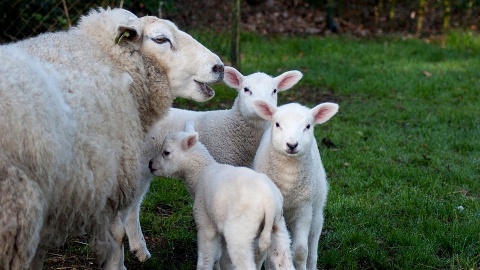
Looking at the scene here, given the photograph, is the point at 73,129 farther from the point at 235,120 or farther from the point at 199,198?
the point at 235,120

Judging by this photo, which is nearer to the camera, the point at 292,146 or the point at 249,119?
the point at 292,146

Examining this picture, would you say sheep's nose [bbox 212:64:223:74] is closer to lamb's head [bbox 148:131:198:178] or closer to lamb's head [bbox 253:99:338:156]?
lamb's head [bbox 253:99:338:156]

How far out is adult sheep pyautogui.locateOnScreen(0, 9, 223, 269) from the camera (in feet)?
10.4

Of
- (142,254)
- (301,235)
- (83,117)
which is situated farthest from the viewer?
(142,254)

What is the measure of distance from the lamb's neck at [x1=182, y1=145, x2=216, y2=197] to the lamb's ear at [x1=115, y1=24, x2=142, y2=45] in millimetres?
810

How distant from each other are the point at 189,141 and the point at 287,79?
3.12ft

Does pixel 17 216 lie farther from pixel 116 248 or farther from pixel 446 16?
pixel 446 16

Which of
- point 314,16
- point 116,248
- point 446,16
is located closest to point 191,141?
point 116,248

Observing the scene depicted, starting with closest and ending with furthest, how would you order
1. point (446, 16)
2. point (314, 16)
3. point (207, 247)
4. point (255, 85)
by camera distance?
point (207, 247)
point (255, 85)
point (446, 16)
point (314, 16)

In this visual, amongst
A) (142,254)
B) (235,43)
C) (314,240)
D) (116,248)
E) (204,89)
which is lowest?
(235,43)

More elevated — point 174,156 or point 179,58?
point 179,58

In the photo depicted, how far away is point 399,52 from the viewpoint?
11.6 meters

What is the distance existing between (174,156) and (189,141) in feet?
0.42

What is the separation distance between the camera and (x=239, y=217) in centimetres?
380
